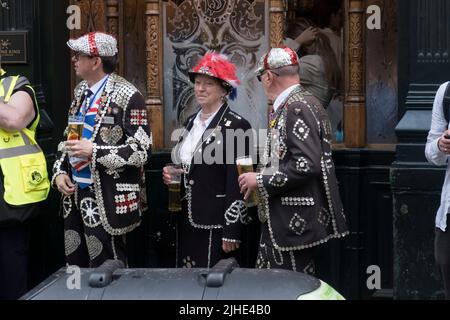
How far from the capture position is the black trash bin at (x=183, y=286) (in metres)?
3.18

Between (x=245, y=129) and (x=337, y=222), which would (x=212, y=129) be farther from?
(x=337, y=222)

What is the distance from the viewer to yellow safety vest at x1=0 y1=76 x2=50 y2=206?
623 cm

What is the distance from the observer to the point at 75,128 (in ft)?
19.9

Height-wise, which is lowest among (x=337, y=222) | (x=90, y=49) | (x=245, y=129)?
(x=337, y=222)

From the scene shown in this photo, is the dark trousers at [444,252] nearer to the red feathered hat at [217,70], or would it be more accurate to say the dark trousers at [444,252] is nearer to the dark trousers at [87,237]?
the red feathered hat at [217,70]

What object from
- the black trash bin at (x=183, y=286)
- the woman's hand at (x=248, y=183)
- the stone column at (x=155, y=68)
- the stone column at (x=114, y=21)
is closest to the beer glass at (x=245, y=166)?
the woman's hand at (x=248, y=183)

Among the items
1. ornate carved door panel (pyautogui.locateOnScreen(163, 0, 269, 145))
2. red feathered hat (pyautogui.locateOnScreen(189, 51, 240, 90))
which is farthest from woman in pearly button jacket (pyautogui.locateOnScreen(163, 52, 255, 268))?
ornate carved door panel (pyautogui.locateOnScreen(163, 0, 269, 145))

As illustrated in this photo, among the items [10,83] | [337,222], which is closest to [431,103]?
[337,222]

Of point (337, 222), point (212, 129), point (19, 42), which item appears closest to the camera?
point (337, 222)

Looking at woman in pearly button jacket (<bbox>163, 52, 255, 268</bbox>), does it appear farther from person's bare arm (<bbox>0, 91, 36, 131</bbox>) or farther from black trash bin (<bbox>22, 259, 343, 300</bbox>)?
black trash bin (<bbox>22, 259, 343, 300</bbox>)

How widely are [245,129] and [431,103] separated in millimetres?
1134

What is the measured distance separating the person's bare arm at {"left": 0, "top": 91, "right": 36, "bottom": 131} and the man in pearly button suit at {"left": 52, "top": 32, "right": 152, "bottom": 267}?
0.95 feet

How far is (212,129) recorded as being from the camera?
6078 mm

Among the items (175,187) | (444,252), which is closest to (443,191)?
(444,252)
